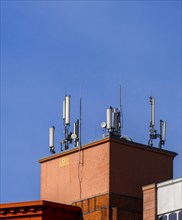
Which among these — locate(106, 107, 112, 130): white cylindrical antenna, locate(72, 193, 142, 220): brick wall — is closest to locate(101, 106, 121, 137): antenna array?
locate(106, 107, 112, 130): white cylindrical antenna

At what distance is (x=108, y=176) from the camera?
6262 centimetres

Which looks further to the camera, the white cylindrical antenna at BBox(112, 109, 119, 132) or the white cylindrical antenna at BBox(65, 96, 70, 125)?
the white cylindrical antenna at BBox(65, 96, 70, 125)

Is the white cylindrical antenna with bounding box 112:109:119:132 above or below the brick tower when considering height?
above

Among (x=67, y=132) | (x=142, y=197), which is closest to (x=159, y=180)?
(x=142, y=197)

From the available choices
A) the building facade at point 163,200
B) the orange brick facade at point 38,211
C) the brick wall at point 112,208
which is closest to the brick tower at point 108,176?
the brick wall at point 112,208

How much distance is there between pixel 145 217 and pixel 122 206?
1844 millimetres

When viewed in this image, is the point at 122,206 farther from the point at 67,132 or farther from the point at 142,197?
the point at 67,132

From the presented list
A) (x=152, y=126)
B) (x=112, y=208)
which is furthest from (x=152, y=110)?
(x=112, y=208)

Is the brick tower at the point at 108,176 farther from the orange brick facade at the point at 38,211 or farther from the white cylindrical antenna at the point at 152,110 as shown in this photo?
the white cylindrical antenna at the point at 152,110

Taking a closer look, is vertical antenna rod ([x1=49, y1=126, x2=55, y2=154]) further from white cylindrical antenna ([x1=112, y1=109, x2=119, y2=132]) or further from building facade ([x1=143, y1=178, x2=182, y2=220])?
building facade ([x1=143, y1=178, x2=182, y2=220])

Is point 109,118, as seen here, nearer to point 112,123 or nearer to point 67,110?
point 112,123

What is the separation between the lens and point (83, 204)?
63344 millimetres

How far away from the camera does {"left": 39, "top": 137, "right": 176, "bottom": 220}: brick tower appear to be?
2457 inches

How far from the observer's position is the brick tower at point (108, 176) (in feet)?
205
